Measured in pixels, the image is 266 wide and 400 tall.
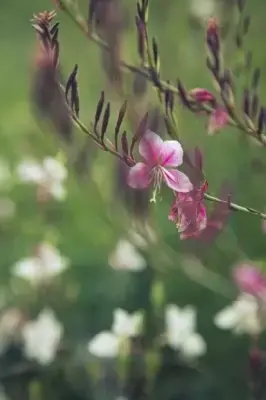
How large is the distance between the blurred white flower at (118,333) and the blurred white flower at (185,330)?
4cm

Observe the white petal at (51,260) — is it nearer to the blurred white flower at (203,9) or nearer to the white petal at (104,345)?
the white petal at (104,345)

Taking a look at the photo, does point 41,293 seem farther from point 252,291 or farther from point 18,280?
point 252,291

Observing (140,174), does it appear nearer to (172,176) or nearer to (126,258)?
(172,176)

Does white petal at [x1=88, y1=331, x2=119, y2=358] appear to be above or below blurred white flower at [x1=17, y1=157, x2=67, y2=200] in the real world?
below

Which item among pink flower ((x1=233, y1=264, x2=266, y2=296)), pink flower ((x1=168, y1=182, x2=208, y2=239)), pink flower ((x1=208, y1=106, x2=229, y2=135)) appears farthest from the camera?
pink flower ((x1=233, y1=264, x2=266, y2=296))

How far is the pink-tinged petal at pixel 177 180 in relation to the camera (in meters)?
0.88

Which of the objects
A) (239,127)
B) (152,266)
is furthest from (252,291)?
(239,127)

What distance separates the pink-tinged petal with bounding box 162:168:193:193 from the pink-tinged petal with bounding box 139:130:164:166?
2 centimetres

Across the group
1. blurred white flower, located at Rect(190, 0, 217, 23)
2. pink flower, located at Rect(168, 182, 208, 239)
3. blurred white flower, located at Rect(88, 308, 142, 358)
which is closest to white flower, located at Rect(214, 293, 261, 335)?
blurred white flower, located at Rect(88, 308, 142, 358)

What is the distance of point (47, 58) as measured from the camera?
1.04 meters

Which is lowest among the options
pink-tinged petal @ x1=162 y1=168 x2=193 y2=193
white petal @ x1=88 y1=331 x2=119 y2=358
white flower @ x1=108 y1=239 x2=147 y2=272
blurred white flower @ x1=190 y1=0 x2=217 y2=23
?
white petal @ x1=88 y1=331 x2=119 y2=358

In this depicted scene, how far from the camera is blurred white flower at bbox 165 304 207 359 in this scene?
111 cm

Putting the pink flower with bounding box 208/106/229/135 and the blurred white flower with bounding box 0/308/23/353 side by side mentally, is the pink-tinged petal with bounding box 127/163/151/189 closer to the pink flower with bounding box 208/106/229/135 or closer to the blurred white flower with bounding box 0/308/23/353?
the pink flower with bounding box 208/106/229/135

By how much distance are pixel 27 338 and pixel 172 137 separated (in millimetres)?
377
